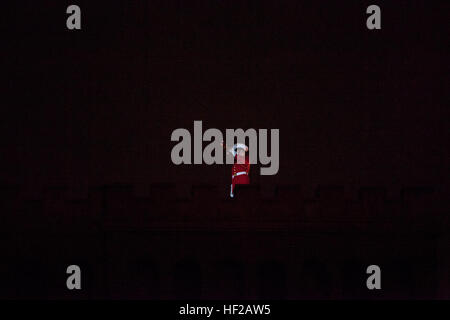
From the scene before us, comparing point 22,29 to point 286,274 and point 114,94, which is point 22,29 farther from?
point 286,274

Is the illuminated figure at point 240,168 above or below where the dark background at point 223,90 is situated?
below

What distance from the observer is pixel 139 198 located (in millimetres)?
17578

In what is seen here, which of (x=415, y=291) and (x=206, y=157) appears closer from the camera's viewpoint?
(x=415, y=291)

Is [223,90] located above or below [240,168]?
above

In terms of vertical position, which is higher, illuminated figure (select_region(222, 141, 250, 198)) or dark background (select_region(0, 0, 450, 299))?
dark background (select_region(0, 0, 450, 299))

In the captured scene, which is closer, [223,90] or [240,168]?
[240,168]

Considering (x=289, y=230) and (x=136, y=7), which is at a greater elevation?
(x=136, y=7)

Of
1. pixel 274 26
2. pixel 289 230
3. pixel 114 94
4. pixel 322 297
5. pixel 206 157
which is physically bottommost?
pixel 322 297

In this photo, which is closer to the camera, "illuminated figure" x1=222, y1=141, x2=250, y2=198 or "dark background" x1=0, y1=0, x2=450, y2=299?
"illuminated figure" x1=222, y1=141, x2=250, y2=198

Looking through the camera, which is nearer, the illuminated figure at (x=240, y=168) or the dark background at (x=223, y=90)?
the illuminated figure at (x=240, y=168)
